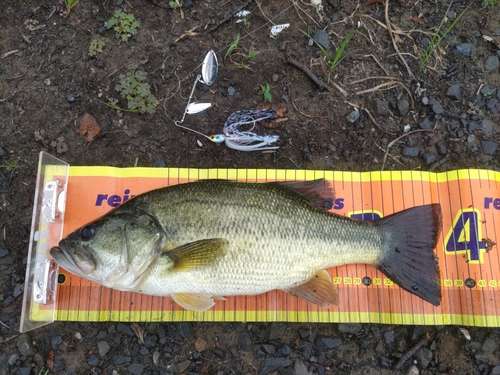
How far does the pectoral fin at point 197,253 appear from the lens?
2.96 m

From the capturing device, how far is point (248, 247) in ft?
9.98

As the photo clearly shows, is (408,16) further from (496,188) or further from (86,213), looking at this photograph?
(86,213)

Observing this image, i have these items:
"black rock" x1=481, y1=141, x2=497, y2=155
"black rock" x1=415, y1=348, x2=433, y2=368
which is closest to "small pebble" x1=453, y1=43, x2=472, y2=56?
"black rock" x1=481, y1=141, x2=497, y2=155

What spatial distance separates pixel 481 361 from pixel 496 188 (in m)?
1.71

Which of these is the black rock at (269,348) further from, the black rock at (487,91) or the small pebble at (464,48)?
the small pebble at (464,48)

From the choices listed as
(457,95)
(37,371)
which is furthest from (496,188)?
(37,371)

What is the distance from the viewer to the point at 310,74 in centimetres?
411

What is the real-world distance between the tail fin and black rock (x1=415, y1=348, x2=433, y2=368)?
0.57m

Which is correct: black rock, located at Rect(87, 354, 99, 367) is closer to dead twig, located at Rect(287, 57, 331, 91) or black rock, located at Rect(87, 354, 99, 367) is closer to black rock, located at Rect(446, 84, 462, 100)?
dead twig, located at Rect(287, 57, 331, 91)

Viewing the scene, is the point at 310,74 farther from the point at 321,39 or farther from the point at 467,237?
the point at 467,237

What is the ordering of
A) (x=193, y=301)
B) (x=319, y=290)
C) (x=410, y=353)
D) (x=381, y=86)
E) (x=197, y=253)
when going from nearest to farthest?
(x=197, y=253), (x=193, y=301), (x=319, y=290), (x=410, y=353), (x=381, y=86)

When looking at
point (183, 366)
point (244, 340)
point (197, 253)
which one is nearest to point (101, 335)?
point (183, 366)

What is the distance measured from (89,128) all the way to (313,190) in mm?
2443

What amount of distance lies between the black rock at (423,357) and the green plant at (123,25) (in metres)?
4.48
